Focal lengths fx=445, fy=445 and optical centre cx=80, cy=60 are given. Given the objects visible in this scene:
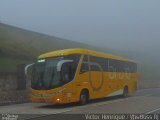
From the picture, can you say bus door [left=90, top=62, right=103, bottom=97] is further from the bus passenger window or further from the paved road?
the paved road

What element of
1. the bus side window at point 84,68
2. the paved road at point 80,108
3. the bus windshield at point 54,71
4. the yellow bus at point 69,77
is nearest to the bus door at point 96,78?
the yellow bus at point 69,77

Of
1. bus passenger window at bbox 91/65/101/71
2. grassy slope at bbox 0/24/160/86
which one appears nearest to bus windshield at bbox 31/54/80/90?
bus passenger window at bbox 91/65/101/71

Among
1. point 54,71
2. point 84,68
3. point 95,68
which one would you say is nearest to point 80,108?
point 54,71

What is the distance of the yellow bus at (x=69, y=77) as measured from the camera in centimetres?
2416

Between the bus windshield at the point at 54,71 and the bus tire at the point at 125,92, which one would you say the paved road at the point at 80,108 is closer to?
the bus windshield at the point at 54,71

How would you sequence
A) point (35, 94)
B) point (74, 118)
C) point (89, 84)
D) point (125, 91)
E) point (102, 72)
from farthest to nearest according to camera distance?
point (125, 91), point (102, 72), point (89, 84), point (35, 94), point (74, 118)

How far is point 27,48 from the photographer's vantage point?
139 ft

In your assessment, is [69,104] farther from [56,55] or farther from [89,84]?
[56,55]

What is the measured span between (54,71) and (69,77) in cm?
96

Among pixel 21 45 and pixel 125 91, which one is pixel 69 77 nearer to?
pixel 125 91

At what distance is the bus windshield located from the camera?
24188mm

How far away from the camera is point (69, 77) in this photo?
2472cm

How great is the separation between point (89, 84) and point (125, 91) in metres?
8.34

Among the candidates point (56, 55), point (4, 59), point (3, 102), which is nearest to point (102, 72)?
point (56, 55)
